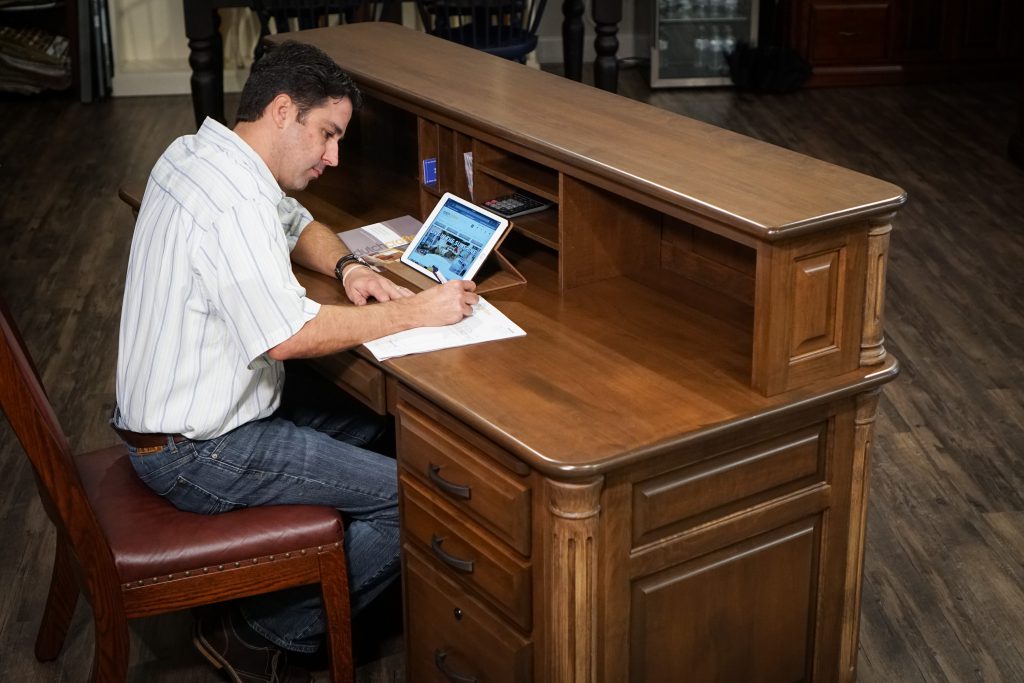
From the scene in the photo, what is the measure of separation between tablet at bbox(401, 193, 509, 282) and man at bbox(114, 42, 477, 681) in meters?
0.14

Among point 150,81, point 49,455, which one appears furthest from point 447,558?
Result: point 150,81

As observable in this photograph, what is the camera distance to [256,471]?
233 cm

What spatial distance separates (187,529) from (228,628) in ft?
1.13

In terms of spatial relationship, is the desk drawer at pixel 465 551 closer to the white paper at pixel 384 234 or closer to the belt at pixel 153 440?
the belt at pixel 153 440

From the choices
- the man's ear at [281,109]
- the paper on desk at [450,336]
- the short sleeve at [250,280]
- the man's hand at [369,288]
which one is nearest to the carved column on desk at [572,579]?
the paper on desk at [450,336]

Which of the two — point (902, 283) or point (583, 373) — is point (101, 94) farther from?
point (583, 373)

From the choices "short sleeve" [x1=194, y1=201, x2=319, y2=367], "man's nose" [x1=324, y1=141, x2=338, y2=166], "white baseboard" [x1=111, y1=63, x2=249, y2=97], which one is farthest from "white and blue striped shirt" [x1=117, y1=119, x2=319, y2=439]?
"white baseboard" [x1=111, y1=63, x2=249, y2=97]

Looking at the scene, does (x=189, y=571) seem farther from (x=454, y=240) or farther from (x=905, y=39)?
(x=905, y=39)

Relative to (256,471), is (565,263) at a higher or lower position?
higher

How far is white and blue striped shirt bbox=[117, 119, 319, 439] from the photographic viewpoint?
86.4 inches

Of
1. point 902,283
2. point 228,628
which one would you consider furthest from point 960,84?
point 228,628

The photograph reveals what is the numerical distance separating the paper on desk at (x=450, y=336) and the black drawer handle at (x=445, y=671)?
1.78 feet

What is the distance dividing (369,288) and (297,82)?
0.42 meters

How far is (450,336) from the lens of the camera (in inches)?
92.8
